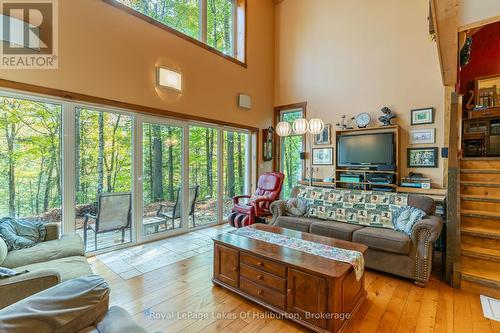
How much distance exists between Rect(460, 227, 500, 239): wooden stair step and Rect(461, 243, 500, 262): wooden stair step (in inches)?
5.8

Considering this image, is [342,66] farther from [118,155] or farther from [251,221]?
[118,155]

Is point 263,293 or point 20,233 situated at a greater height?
point 20,233

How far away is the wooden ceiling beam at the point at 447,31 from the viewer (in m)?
2.17

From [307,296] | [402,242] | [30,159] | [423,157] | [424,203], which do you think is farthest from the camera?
[423,157]

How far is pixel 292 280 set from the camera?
204 centimetres

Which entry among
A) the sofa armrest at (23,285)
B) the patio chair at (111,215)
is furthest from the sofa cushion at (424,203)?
the patio chair at (111,215)

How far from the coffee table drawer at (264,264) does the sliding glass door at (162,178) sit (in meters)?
2.33

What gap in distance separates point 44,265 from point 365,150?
491 cm

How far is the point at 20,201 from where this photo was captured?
2932 millimetres

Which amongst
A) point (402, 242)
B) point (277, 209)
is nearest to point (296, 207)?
point (277, 209)

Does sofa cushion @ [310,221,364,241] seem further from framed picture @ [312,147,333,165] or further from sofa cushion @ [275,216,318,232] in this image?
framed picture @ [312,147,333,165]

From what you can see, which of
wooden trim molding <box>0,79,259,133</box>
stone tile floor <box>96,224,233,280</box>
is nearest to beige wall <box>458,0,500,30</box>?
wooden trim molding <box>0,79,259,133</box>

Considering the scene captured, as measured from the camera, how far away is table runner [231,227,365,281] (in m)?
2.13

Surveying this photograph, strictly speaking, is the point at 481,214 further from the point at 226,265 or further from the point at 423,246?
the point at 226,265
